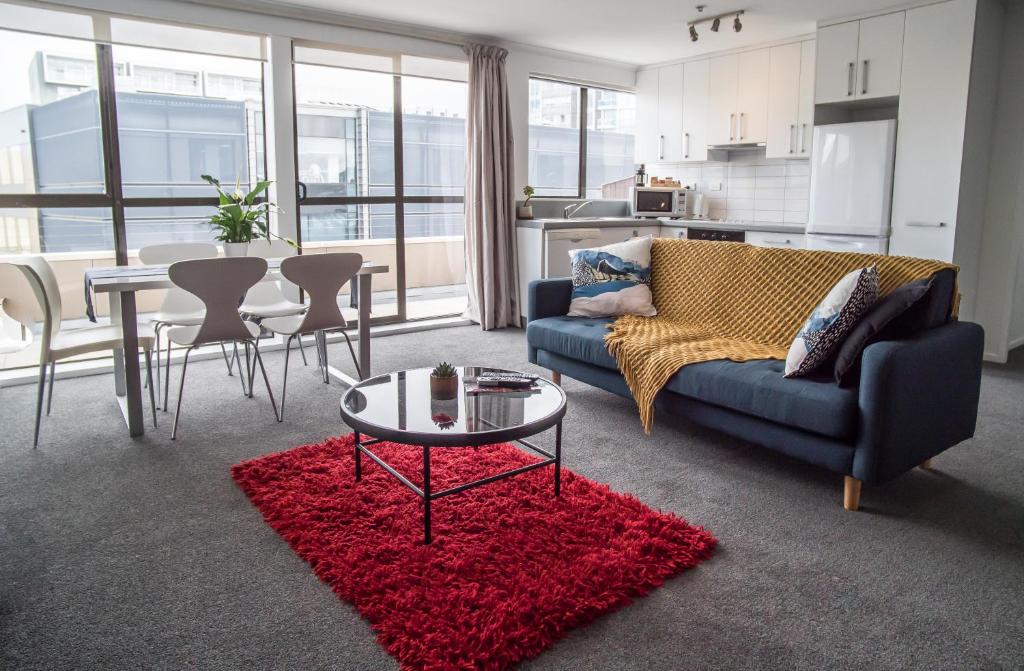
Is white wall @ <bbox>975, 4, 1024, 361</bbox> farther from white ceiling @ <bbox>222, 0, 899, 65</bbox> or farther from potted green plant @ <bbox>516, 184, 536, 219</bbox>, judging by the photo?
potted green plant @ <bbox>516, 184, 536, 219</bbox>

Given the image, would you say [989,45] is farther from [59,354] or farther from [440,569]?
[59,354]

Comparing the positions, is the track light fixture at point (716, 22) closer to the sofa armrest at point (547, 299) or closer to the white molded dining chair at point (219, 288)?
the sofa armrest at point (547, 299)

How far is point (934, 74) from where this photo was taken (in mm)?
4797

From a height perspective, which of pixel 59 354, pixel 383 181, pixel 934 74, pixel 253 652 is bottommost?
pixel 253 652

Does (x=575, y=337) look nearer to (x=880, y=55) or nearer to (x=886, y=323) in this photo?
(x=886, y=323)

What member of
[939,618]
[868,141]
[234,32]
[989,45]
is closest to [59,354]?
[234,32]

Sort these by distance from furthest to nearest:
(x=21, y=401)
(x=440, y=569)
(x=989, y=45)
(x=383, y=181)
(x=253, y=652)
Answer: (x=383, y=181), (x=989, y=45), (x=21, y=401), (x=440, y=569), (x=253, y=652)

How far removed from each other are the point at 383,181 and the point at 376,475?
3.57 m

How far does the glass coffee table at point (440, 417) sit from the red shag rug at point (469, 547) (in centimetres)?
12

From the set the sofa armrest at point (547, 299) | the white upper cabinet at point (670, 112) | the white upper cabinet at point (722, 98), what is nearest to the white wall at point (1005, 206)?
the white upper cabinet at point (722, 98)

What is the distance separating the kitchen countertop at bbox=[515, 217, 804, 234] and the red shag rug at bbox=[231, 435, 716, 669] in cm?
324

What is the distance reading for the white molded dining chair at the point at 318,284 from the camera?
372 cm

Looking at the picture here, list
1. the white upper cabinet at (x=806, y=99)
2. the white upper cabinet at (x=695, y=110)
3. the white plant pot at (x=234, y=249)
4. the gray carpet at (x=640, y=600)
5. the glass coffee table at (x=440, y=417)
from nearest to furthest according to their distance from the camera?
the gray carpet at (x=640, y=600), the glass coffee table at (x=440, y=417), the white plant pot at (x=234, y=249), the white upper cabinet at (x=806, y=99), the white upper cabinet at (x=695, y=110)

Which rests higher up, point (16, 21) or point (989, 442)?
point (16, 21)
